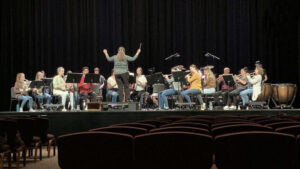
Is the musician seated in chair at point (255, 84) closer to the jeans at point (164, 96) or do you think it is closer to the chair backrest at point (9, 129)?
the jeans at point (164, 96)

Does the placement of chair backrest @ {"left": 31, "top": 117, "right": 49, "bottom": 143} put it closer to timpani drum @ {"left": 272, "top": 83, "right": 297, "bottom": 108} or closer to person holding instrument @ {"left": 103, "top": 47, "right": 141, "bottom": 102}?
person holding instrument @ {"left": 103, "top": 47, "right": 141, "bottom": 102}

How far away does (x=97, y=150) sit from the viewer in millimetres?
3135

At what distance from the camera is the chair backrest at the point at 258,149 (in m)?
2.95

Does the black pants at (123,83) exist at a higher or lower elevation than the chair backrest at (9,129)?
higher

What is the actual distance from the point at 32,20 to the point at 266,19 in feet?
30.7

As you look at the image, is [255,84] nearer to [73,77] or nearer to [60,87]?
[73,77]

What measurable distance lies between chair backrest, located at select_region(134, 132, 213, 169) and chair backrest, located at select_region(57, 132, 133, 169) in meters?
0.11

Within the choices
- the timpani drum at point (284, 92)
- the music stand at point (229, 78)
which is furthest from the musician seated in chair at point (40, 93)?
the timpani drum at point (284, 92)

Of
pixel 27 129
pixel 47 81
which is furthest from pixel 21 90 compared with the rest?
pixel 27 129

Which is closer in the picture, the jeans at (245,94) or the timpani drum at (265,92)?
the jeans at (245,94)

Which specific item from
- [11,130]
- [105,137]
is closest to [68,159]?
[105,137]

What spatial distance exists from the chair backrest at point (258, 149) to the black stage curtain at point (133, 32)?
14151 millimetres

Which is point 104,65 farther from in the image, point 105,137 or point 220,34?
point 105,137

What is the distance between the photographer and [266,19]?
16.8 m
